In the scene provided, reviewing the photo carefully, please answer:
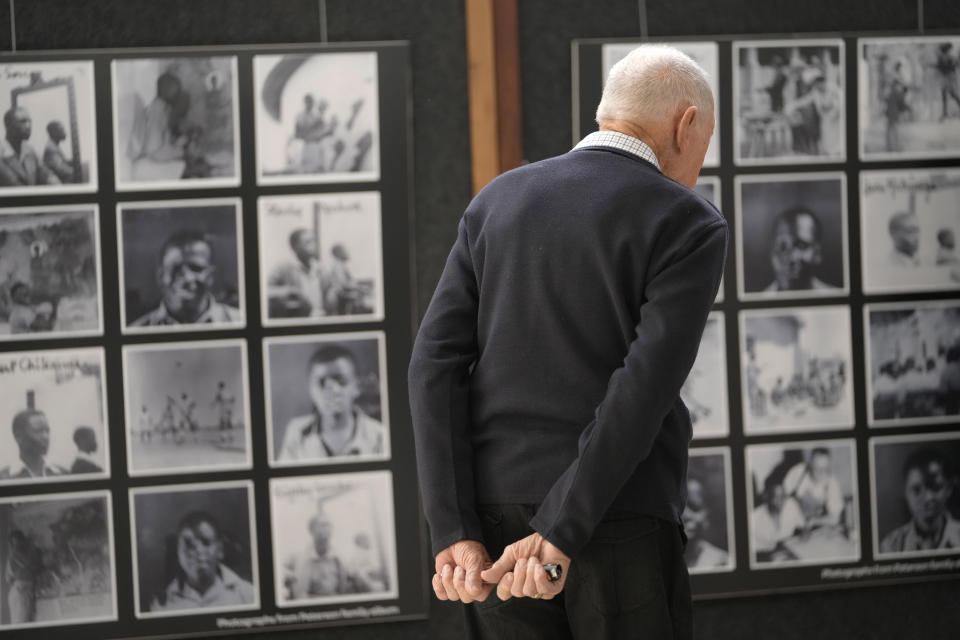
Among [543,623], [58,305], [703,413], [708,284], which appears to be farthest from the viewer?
[703,413]

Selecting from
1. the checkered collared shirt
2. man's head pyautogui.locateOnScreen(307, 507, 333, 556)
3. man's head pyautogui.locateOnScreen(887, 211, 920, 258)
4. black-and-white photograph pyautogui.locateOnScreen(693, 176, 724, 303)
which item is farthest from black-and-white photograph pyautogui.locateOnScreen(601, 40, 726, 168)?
man's head pyautogui.locateOnScreen(307, 507, 333, 556)

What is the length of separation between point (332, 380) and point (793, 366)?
1.30 metres

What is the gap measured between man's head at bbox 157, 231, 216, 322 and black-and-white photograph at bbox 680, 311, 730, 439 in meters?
1.37

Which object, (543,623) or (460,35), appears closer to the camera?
(543,623)

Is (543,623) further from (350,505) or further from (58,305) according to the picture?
(58,305)

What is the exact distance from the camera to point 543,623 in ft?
5.31

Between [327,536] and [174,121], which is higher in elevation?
[174,121]

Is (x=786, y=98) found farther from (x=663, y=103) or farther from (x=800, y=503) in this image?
(x=663, y=103)

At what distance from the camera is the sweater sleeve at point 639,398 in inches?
58.2

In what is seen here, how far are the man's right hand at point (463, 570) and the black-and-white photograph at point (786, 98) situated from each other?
1739 millimetres

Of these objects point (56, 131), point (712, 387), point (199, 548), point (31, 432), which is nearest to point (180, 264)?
point (56, 131)

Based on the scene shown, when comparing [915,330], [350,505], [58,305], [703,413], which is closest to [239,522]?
[350,505]

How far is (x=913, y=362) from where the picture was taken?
303 cm

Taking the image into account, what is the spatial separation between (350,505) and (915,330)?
1.70 m
